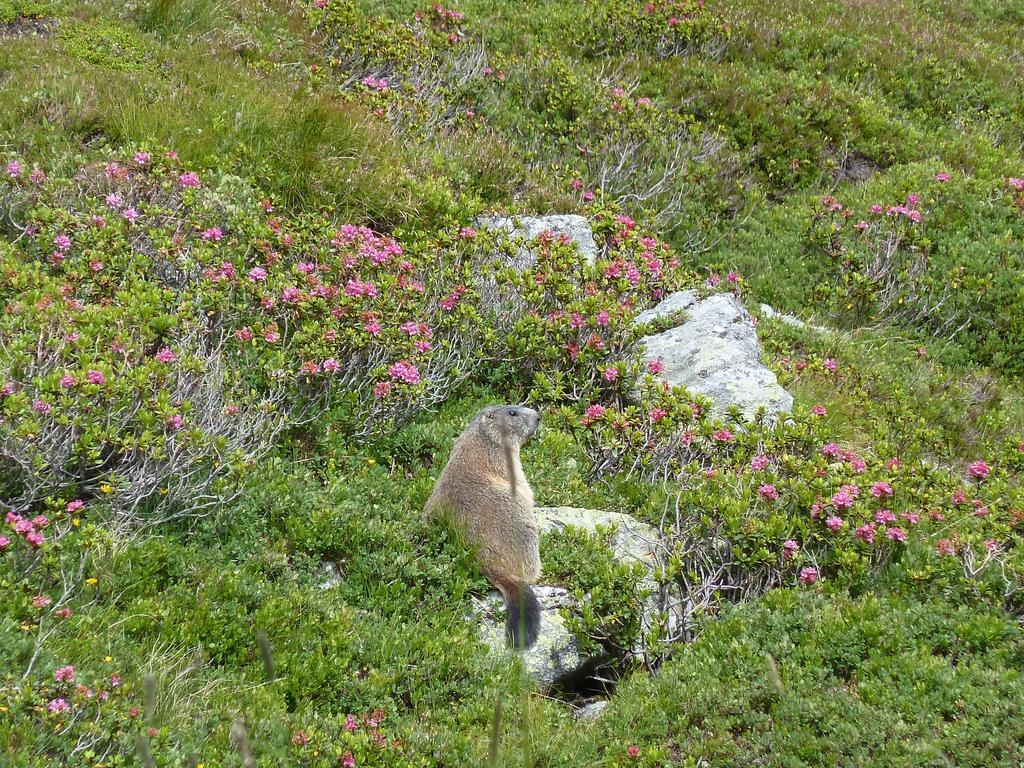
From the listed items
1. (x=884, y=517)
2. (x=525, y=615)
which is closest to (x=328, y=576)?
(x=525, y=615)

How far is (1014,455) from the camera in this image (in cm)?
815

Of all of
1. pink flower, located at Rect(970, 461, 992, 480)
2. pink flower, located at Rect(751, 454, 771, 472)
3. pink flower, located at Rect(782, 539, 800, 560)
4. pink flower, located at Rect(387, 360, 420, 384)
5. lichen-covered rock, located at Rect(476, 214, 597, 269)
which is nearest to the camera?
pink flower, located at Rect(782, 539, 800, 560)

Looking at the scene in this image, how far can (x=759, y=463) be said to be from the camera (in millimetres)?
7062

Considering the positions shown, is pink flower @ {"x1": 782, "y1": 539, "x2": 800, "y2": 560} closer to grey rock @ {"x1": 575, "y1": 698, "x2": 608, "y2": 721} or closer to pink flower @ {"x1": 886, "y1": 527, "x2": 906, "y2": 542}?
pink flower @ {"x1": 886, "y1": 527, "x2": 906, "y2": 542}

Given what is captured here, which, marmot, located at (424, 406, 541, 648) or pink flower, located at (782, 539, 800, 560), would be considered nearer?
marmot, located at (424, 406, 541, 648)

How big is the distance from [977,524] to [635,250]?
520 cm

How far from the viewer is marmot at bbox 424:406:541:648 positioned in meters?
5.93

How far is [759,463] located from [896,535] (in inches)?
49.5

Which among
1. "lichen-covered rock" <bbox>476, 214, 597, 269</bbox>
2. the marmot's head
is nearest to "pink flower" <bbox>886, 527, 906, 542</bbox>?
the marmot's head

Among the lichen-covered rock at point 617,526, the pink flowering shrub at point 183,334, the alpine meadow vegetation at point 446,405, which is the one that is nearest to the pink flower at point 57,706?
the alpine meadow vegetation at point 446,405

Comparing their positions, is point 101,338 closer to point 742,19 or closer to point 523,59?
point 523,59

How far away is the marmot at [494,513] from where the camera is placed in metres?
5.93

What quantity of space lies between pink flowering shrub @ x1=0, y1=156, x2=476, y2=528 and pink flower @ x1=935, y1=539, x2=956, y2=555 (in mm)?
4369

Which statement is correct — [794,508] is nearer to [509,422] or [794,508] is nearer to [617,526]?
[617,526]
